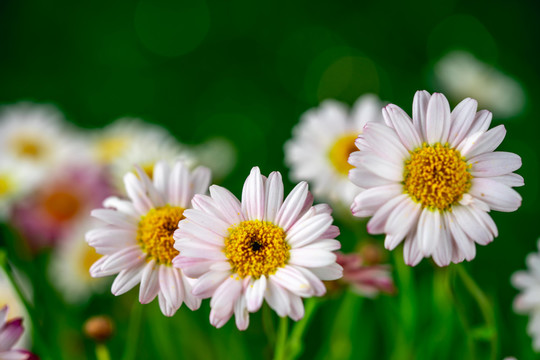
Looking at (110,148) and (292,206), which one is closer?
(292,206)

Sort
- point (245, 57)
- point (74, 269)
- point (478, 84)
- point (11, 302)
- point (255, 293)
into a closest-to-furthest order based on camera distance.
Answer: point (255, 293)
point (11, 302)
point (74, 269)
point (478, 84)
point (245, 57)

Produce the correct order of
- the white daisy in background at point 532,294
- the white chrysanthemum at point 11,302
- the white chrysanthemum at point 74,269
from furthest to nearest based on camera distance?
the white chrysanthemum at point 74,269 → the white chrysanthemum at point 11,302 → the white daisy in background at point 532,294

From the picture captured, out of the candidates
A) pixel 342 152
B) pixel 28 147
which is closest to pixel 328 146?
pixel 342 152

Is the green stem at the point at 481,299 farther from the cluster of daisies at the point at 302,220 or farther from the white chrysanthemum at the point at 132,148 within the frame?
the white chrysanthemum at the point at 132,148

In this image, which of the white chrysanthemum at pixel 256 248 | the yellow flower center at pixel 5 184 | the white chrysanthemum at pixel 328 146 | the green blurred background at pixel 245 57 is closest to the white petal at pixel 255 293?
the white chrysanthemum at pixel 256 248

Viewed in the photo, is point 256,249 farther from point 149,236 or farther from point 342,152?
point 342,152

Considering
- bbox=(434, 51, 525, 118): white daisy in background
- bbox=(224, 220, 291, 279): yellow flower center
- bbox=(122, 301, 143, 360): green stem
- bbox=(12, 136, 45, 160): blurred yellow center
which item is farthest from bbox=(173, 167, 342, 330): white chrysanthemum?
bbox=(434, 51, 525, 118): white daisy in background
